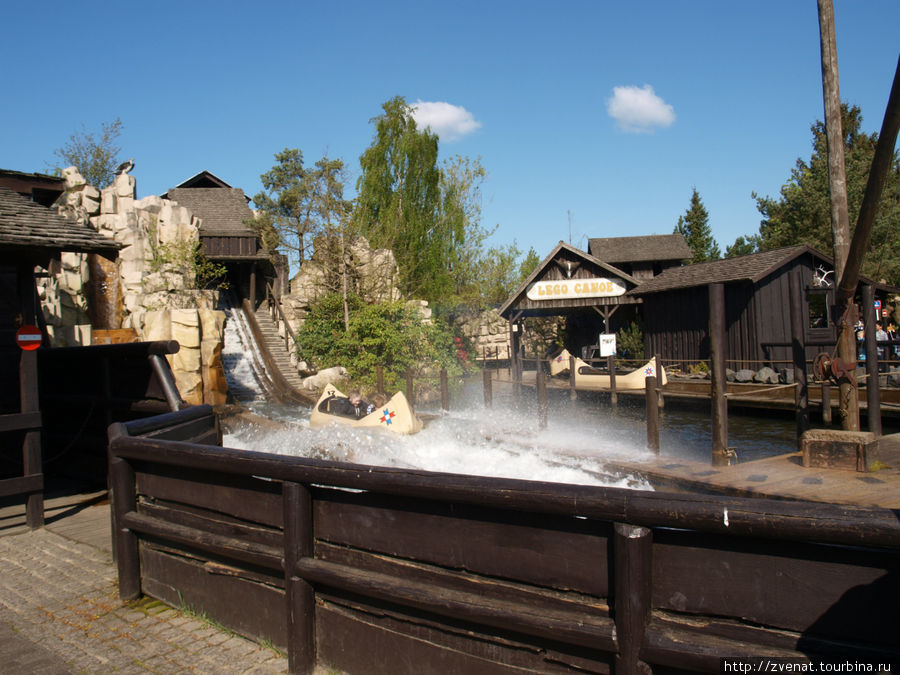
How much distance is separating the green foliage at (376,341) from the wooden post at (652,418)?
1371 centimetres

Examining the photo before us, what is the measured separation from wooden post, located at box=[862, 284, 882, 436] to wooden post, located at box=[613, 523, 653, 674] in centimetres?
962

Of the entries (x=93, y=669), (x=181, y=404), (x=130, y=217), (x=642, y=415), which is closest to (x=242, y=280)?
(x=130, y=217)

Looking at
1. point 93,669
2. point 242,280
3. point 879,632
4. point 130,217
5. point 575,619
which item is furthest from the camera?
point 242,280

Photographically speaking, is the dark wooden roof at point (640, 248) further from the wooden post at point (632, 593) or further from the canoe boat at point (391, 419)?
the wooden post at point (632, 593)

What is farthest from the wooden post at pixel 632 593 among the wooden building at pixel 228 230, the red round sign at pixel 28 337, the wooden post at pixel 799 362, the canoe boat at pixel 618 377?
the wooden building at pixel 228 230

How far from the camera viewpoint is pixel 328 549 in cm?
296

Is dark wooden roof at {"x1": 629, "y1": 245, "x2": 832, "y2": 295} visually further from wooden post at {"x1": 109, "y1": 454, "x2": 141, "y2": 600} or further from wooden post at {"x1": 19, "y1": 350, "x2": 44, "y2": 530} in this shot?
wooden post at {"x1": 109, "y1": 454, "x2": 141, "y2": 600}

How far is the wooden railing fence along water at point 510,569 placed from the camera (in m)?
1.86

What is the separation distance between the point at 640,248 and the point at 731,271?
72.3 feet

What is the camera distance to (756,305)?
846 inches

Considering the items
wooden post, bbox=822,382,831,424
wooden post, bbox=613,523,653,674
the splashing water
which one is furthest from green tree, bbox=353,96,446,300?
wooden post, bbox=613,523,653,674

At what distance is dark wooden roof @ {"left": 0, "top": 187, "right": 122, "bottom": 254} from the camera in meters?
6.70

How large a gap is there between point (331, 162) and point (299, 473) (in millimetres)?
24189

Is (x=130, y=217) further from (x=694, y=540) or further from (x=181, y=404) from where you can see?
(x=694, y=540)
